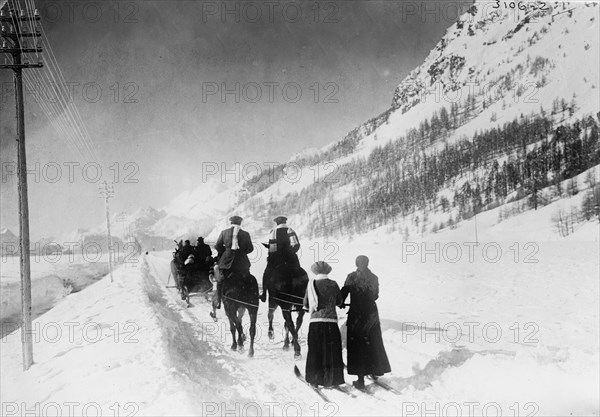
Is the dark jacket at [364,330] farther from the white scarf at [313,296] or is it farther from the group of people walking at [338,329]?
the white scarf at [313,296]

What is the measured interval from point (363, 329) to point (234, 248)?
291 cm

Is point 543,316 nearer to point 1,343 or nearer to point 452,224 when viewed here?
point 1,343

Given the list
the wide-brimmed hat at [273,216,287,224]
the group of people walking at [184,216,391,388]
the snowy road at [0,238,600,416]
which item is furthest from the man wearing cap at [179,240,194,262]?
the group of people walking at [184,216,391,388]

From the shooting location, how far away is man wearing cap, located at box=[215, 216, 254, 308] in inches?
296

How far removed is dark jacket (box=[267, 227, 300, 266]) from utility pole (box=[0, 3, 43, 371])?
14.0ft

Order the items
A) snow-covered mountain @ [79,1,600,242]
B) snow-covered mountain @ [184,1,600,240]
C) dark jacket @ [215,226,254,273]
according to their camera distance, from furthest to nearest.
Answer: snow-covered mountain @ [184,1,600,240], snow-covered mountain @ [79,1,600,242], dark jacket @ [215,226,254,273]

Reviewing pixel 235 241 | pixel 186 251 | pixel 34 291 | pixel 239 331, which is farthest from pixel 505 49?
pixel 239 331

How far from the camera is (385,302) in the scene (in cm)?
1398

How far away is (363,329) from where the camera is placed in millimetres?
5738

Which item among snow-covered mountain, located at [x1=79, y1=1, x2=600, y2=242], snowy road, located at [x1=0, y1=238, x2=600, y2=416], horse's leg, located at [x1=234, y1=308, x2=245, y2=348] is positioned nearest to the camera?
snowy road, located at [x1=0, y1=238, x2=600, y2=416]

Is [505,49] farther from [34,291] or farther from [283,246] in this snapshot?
[283,246]

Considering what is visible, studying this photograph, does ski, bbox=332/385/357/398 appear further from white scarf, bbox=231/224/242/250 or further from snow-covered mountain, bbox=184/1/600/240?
snow-covered mountain, bbox=184/1/600/240

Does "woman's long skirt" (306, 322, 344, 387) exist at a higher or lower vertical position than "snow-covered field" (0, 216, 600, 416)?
higher

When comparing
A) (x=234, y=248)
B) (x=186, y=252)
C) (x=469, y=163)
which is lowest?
(x=186, y=252)
